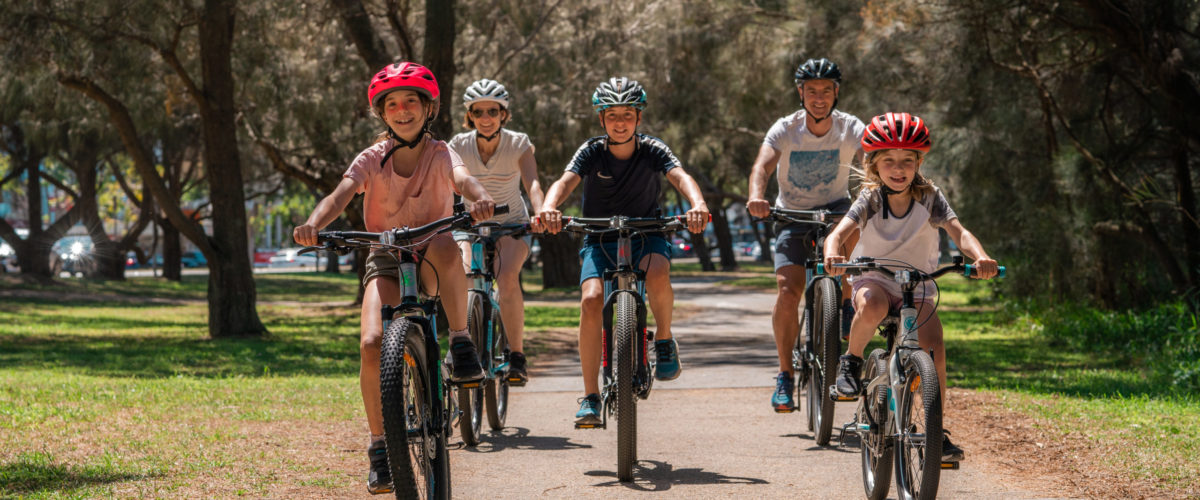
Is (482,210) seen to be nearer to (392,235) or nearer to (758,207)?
(392,235)

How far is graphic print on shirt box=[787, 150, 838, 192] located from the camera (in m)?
7.59

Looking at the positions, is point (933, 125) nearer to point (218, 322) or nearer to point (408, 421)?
point (218, 322)

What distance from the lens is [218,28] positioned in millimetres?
16312

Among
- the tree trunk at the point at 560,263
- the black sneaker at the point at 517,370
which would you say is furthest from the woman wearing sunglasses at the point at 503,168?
the tree trunk at the point at 560,263

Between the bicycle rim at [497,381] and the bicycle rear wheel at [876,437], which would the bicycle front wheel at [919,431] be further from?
the bicycle rim at [497,381]

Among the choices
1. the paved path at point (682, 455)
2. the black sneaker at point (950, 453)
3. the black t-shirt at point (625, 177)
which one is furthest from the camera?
the black t-shirt at point (625, 177)

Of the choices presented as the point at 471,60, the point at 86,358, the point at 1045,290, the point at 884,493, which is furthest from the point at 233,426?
the point at 471,60

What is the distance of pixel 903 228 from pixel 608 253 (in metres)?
1.70

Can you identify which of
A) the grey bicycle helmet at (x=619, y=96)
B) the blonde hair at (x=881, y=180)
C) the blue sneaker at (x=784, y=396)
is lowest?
the blue sneaker at (x=784, y=396)

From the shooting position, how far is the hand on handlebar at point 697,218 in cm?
612

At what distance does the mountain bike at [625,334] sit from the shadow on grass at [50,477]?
2.43 meters

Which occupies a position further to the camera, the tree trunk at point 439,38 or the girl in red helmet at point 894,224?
the tree trunk at point 439,38

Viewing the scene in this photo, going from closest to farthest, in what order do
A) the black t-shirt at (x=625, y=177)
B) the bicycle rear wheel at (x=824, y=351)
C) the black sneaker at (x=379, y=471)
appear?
1. the black sneaker at (x=379, y=471)
2. the black t-shirt at (x=625, y=177)
3. the bicycle rear wheel at (x=824, y=351)

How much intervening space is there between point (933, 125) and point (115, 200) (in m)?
48.4
